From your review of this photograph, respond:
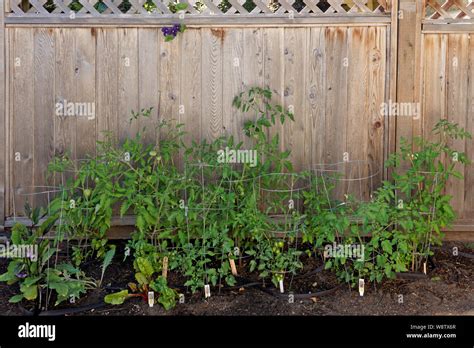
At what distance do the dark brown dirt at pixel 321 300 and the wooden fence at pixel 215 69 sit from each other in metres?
1.10

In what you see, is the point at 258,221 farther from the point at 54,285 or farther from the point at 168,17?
the point at 168,17

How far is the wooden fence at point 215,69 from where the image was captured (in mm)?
4898

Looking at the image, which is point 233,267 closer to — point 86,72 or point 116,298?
point 116,298

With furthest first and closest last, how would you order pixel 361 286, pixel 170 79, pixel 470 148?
pixel 470 148 → pixel 170 79 → pixel 361 286

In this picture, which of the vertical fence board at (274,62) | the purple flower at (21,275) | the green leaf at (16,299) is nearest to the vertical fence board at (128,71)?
the vertical fence board at (274,62)

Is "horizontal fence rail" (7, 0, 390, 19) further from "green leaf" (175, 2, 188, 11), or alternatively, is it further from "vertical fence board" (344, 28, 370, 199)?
"vertical fence board" (344, 28, 370, 199)

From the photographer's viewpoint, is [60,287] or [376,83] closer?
[60,287]

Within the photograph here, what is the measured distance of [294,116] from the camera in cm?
498

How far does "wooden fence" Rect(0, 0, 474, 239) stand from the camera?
Answer: 4.90 metres

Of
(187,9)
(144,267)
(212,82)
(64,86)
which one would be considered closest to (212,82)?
(212,82)

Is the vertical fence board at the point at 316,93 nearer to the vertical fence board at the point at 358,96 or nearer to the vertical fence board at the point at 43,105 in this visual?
the vertical fence board at the point at 358,96

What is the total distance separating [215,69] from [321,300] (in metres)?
2.03

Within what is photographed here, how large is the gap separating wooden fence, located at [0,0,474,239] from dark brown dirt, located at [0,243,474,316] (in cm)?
110

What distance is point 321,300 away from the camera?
13.6 feet
